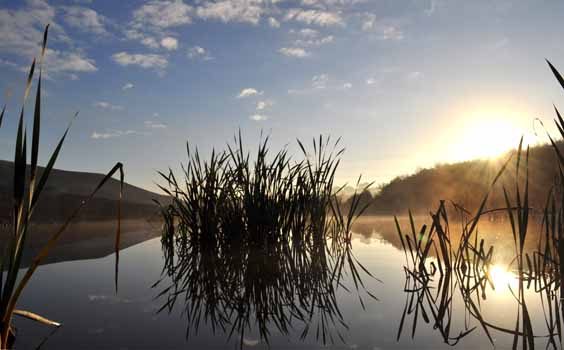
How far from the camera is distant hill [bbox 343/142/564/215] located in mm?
7582

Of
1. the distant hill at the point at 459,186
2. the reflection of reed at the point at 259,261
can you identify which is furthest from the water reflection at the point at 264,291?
the distant hill at the point at 459,186

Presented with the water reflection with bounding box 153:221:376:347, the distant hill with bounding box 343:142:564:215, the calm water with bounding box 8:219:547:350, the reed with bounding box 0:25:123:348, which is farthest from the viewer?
the distant hill with bounding box 343:142:564:215

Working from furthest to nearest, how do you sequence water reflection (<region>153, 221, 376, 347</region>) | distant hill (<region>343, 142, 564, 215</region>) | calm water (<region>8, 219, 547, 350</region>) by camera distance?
distant hill (<region>343, 142, 564, 215</region>)
water reflection (<region>153, 221, 376, 347</region>)
calm water (<region>8, 219, 547, 350</region>)

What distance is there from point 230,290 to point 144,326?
0.53m

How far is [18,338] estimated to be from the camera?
1.07 m

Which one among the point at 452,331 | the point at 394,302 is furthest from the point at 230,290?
the point at 452,331

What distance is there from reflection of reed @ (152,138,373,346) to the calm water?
5 cm

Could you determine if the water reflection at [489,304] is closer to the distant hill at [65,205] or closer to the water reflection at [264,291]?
the water reflection at [264,291]

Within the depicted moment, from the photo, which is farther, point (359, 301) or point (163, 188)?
point (163, 188)

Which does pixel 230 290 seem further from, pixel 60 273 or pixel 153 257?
pixel 153 257

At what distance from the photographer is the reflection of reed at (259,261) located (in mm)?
1292

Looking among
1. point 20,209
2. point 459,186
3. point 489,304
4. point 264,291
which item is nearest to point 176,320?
point 264,291

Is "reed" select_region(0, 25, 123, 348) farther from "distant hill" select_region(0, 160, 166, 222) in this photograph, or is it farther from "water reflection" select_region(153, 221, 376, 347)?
"distant hill" select_region(0, 160, 166, 222)

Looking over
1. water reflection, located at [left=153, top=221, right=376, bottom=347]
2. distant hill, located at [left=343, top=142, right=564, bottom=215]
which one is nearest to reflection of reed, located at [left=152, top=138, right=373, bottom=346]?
water reflection, located at [left=153, top=221, right=376, bottom=347]
